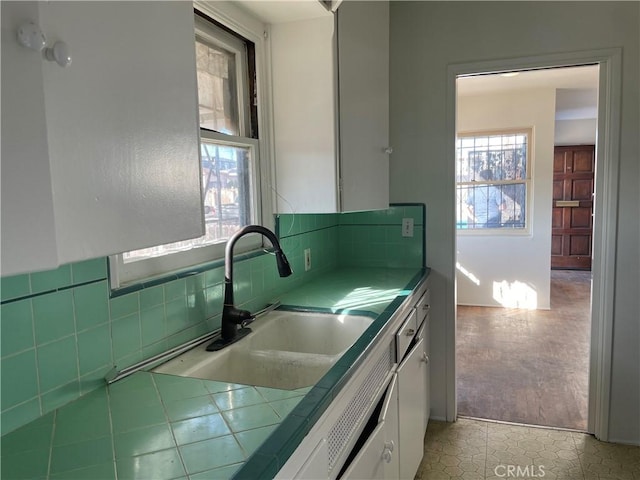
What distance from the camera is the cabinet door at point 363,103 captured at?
1850 mm

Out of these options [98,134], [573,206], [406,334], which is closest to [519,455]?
[406,334]

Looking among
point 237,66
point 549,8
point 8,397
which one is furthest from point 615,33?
point 8,397

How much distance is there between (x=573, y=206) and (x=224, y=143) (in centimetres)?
713

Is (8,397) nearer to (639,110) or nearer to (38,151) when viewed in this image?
(38,151)

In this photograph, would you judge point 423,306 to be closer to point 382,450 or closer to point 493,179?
point 382,450

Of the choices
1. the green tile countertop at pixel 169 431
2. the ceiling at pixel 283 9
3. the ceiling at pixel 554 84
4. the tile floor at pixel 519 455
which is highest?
the ceiling at pixel 554 84

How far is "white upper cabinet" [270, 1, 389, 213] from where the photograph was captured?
69.2 inches

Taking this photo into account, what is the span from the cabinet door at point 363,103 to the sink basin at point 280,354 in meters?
0.49

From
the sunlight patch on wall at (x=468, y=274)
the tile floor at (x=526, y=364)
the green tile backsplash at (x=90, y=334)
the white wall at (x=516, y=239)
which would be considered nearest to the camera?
the green tile backsplash at (x=90, y=334)

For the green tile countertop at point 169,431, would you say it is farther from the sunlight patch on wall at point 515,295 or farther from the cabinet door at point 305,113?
the sunlight patch on wall at point 515,295

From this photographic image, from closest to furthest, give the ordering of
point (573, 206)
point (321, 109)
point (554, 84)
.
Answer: point (321, 109) < point (554, 84) < point (573, 206)

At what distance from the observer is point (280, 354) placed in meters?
1.44

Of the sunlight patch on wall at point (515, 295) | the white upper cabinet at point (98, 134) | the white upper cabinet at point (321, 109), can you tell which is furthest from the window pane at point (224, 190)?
the sunlight patch on wall at point (515, 295)

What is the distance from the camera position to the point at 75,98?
2.06 ft
